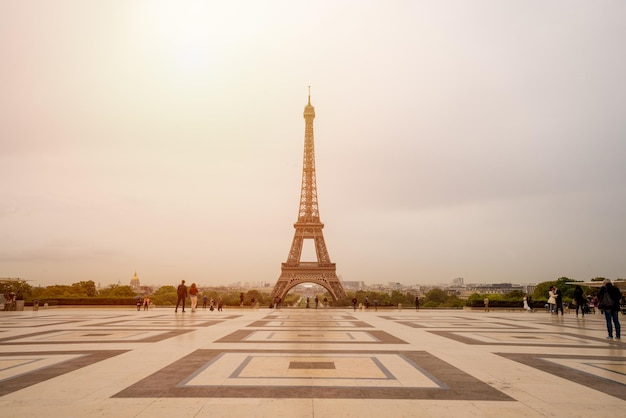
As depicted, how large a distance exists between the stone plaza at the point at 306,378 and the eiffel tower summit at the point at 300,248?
44.9 metres

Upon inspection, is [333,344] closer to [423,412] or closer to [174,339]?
[174,339]

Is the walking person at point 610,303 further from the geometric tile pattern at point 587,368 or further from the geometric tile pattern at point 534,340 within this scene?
the geometric tile pattern at point 587,368

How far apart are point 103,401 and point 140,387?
0.69 metres

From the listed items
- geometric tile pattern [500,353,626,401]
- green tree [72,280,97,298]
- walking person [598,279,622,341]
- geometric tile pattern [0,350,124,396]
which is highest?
walking person [598,279,622,341]

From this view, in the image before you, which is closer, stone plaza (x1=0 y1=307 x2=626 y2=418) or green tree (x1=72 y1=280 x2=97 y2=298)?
stone plaza (x1=0 y1=307 x2=626 y2=418)

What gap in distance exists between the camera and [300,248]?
63.6m

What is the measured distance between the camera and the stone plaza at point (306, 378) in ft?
14.8

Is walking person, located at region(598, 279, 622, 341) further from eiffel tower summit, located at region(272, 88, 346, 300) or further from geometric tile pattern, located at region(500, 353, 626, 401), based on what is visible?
eiffel tower summit, located at region(272, 88, 346, 300)

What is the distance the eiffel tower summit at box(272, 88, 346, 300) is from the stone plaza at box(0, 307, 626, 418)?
4492 cm

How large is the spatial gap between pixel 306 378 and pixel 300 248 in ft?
190

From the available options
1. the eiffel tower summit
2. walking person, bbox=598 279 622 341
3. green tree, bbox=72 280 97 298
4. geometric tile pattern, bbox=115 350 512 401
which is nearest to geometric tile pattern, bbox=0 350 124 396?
geometric tile pattern, bbox=115 350 512 401

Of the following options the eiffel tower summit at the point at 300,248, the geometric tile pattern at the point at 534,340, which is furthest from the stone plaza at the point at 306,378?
the eiffel tower summit at the point at 300,248

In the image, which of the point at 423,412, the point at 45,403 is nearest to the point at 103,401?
the point at 45,403

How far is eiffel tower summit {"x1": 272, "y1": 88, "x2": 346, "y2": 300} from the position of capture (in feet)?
191
